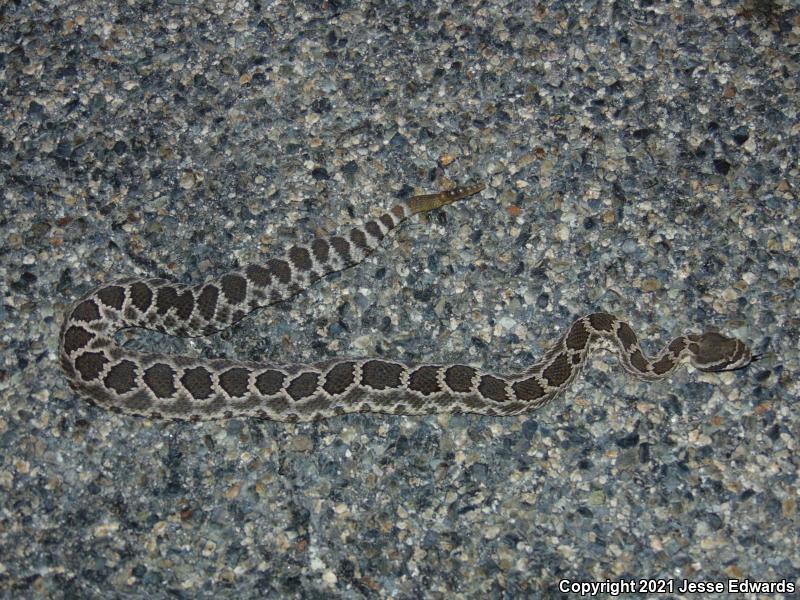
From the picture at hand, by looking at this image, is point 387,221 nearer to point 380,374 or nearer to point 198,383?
point 380,374

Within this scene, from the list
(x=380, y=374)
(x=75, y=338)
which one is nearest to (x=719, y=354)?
(x=380, y=374)

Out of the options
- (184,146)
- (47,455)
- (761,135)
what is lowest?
(47,455)

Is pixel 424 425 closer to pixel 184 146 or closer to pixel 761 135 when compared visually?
pixel 184 146

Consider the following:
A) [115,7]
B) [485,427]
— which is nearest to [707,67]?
[485,427]

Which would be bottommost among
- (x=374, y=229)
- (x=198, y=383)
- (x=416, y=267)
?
(x=198, y=383)

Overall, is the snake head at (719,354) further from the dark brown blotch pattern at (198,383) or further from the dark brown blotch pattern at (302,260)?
the dark brown blotch pattern at (198,383)

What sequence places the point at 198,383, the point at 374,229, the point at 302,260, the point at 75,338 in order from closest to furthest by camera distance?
the point at 198,383, the point at 75,338, the point at 302,260, the point at 374,229

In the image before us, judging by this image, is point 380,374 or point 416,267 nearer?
point 380,374

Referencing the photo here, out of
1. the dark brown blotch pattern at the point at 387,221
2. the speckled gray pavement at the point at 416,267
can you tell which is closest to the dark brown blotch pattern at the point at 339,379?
the speckled gray pavement at the point at 416,267
